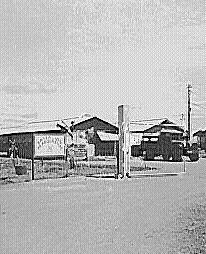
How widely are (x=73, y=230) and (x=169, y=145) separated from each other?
→ 28628 millimetres

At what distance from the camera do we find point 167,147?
35719 millimetres

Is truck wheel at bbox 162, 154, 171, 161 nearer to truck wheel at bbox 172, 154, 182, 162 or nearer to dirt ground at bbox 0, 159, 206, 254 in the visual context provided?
truck wheel at bbox 172, 154, 182, 162

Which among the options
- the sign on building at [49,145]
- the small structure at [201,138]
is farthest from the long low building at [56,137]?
the small structure at [201,138]

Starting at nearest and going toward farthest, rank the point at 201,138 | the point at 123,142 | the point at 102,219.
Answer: the point at 102,219 → the point at 123,142 → the point at 201,138

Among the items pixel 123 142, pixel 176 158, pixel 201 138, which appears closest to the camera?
pixel 123 142

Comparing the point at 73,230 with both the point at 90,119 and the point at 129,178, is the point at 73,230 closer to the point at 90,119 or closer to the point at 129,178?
the point at 129,178

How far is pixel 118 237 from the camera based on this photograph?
7.20 m

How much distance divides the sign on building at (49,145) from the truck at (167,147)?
56.2ft

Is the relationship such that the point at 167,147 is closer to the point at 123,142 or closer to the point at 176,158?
the point at 176,158

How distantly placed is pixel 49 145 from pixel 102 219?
9419 millimetres

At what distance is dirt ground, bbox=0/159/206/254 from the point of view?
21.8 feet

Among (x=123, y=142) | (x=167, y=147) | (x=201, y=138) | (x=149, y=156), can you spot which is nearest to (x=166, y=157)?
(x=167, y=147)

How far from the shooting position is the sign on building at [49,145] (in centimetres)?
1753

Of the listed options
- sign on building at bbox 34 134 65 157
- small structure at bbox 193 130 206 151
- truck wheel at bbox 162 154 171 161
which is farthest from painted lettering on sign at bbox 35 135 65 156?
small structure at bbox 193 130 206 151
